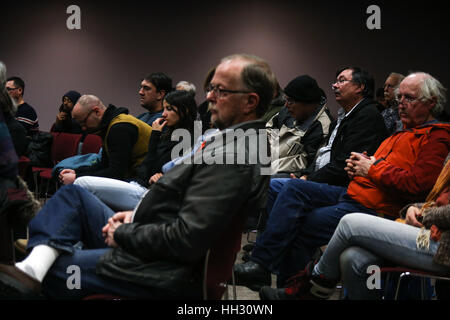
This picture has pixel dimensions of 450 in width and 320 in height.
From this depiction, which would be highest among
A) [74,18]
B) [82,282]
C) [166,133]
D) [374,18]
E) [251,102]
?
[74,18]

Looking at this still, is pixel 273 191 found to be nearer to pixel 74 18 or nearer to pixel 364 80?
pixel 364 80

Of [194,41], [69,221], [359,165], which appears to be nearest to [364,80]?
[359,165]

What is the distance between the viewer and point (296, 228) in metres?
2.50

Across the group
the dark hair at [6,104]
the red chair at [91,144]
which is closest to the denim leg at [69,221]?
the dark hair at [6,104]

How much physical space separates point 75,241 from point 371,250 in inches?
43.7

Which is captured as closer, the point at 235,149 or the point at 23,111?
the point at 235,149

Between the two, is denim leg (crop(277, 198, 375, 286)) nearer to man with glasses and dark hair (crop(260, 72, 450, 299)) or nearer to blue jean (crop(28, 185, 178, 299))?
man with glasses and dark hair (crop(260, 72, 450, 299))

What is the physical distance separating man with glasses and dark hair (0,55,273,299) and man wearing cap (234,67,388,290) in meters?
0.98

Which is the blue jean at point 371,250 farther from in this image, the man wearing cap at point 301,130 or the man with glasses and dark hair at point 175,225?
the man wearing cap at point 301,130

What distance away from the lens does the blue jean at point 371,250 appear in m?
1.81

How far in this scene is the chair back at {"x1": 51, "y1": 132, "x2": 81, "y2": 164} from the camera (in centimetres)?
469

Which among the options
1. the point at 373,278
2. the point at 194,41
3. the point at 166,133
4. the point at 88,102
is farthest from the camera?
the point at 194,41
